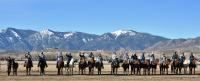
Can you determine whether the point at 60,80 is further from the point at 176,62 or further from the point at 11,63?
the point at 176,62

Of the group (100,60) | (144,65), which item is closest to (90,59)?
(100,60)

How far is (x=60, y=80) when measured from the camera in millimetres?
55344

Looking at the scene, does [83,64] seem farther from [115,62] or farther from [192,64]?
[192,64]

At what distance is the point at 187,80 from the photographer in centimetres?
5741

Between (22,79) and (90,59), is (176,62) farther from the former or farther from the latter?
(22,79)

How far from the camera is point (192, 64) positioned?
7312 cm

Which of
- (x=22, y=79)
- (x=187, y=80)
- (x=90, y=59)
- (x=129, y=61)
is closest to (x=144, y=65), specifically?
(x=129, y=61)

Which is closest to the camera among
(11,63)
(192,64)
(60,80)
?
(60,80)

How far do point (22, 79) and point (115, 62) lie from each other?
15.9m

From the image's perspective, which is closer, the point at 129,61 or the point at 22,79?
the point at 22,79

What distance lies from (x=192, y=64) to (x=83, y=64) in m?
14.0

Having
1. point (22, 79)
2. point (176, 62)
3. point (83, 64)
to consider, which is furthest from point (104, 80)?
point (176, 62)

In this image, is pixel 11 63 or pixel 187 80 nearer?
pixel 187 80

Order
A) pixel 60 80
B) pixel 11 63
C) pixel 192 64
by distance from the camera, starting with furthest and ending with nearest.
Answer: pixel 192 64, pixel 11 63, pixel 60 80
